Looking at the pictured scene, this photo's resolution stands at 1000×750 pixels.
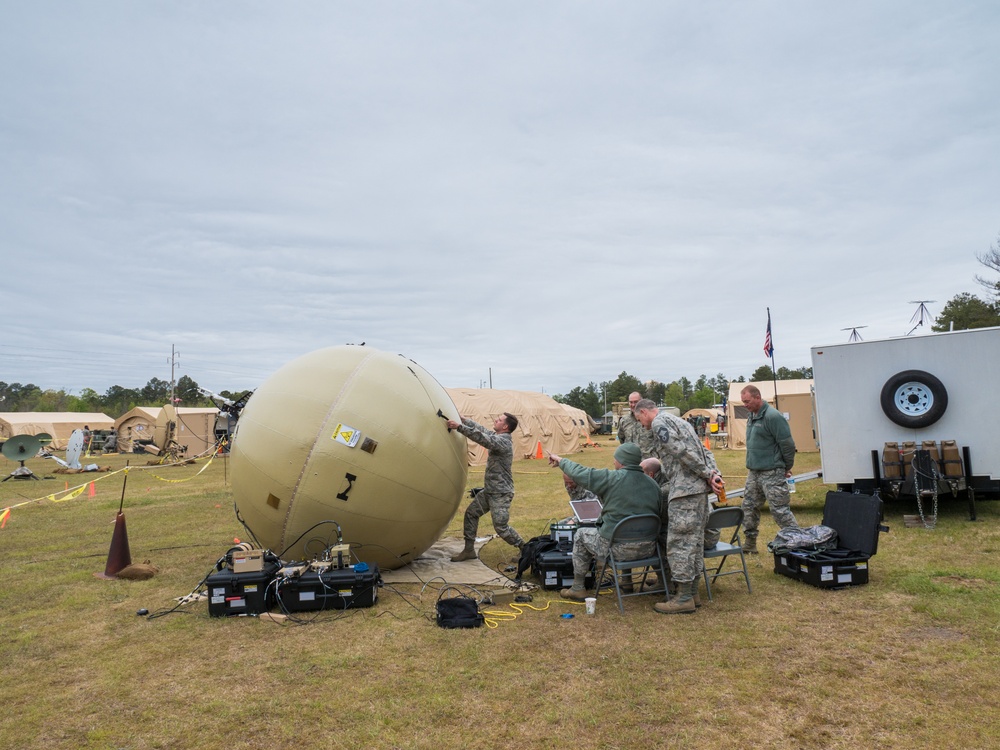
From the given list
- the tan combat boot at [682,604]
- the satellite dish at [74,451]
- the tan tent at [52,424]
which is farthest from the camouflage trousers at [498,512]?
the tan tent at [52,424]

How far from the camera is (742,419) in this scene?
1160 inches

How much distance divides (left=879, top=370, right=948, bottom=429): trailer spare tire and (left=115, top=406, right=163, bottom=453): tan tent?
42776mm

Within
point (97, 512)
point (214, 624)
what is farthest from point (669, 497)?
point (97, 512)

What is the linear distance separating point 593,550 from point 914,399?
7.20m

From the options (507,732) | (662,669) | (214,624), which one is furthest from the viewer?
(214,624)

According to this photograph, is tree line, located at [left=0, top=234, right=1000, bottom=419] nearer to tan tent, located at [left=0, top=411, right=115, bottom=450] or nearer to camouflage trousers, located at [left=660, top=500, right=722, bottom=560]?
tan tent, located at [left=0, top=411, right=115, bottom=450]

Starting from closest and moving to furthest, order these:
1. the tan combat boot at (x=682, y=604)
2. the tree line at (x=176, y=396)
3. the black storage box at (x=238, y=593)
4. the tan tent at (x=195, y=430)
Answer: the tan combat boot at (x=682, y=604), the black storage box at (x=238, y=593), the tan tent at (x=195, y=430), the tree line at (x=176, y=396)

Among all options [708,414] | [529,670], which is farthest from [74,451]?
[708,414]

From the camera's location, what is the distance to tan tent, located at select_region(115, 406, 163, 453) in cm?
4122

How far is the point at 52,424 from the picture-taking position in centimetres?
5022

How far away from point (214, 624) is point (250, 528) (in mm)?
1458

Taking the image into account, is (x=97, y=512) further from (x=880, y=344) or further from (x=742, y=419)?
(x=742, y=419)

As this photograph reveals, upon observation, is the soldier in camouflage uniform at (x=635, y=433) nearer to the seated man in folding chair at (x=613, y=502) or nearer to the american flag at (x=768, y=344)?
the seated man in folding chair at (x=613, y=502)

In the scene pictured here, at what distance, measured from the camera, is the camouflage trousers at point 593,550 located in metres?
6.17
